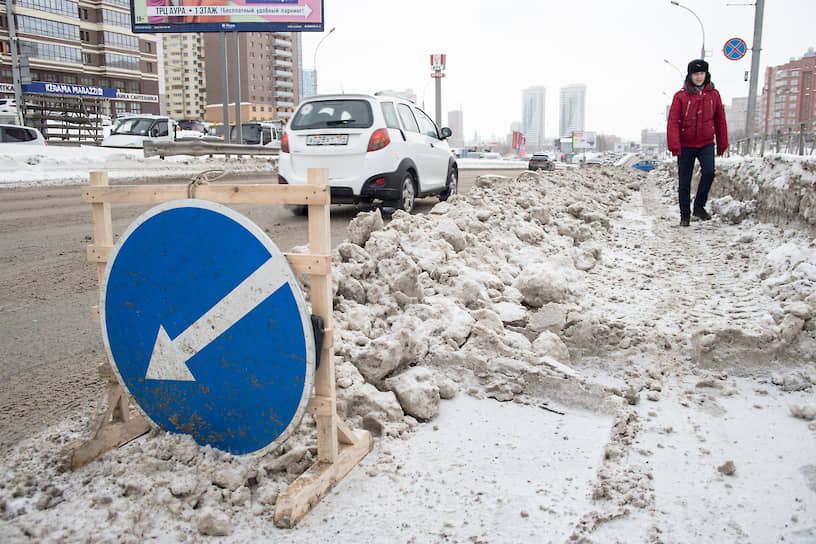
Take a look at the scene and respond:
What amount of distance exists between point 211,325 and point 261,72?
426ft

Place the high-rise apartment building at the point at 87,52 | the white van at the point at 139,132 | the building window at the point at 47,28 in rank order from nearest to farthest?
1. the white van at the point at 139,132
2. the high-rise apartment building at the point at 87,52
3. the building window at the point at 47,28

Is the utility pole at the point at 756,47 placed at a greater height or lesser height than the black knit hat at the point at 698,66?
greater

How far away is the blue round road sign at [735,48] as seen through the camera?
22.9m

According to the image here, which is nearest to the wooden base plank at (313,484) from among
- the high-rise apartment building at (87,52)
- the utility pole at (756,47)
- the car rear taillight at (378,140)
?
the car rear taillight at (378,140)

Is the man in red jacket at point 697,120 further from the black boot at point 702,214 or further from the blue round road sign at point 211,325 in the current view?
the blue round road sign at point 211,325

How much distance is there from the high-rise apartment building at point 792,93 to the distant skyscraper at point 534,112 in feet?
389

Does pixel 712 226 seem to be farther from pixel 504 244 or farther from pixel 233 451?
pixel 233 451

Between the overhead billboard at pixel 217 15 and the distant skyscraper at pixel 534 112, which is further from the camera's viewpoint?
the distant skyscraper at pixel 534 112

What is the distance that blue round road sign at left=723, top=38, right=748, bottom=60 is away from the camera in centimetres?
2289

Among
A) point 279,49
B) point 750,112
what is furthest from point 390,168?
point 279,49

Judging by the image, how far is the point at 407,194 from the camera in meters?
8.73

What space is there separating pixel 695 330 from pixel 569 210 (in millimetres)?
4990

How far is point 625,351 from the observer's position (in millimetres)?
3711

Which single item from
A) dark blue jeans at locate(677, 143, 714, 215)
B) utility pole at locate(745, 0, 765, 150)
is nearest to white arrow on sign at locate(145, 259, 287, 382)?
dark blue jeans at locate(677, 143, 714, 215)
